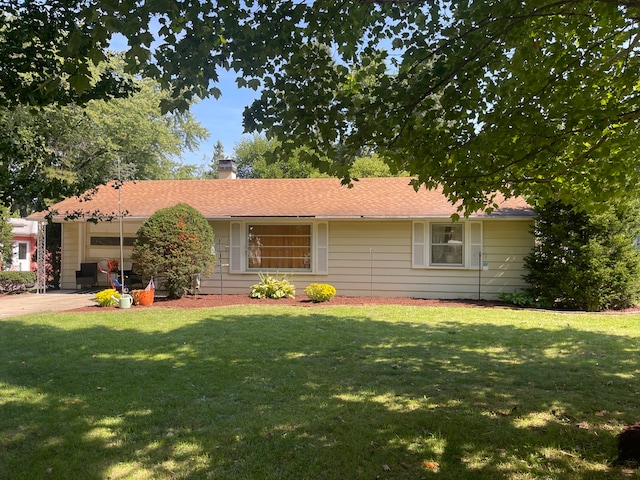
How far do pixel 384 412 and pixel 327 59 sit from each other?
3.51m

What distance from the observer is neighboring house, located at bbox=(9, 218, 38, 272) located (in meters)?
18.9

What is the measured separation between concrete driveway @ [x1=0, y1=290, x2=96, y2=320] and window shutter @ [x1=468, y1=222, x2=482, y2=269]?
34.1 feet

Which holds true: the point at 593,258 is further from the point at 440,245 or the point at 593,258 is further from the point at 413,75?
the point at 413,75

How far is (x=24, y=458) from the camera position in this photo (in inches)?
140

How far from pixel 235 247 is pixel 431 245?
591cm

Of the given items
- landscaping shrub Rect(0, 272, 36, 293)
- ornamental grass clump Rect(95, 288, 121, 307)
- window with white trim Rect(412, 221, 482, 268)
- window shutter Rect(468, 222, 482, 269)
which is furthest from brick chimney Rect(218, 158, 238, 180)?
window shutter Rect(468, 222, 482, 269)

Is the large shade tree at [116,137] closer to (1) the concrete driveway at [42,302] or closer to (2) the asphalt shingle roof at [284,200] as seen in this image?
(2) the asphalt shingle roof at [284,200]

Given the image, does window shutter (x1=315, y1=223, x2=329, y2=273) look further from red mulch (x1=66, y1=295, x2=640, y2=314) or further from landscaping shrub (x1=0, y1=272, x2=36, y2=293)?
landscaping shrub (x1=0, y1=272, x2=36, y2=293)

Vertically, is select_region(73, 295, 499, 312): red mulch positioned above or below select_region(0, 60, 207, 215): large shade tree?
below

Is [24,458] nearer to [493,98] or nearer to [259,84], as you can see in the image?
[259,84]

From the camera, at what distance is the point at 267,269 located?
46.2 ft

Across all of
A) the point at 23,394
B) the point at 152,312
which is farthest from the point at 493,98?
the point at 152,312

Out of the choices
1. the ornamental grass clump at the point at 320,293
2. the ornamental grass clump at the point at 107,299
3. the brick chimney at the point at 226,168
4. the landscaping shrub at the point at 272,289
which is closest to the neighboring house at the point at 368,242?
the landscaping shrub at the point at 272,289

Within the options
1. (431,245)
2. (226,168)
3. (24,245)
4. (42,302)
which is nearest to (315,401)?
(431,245)
